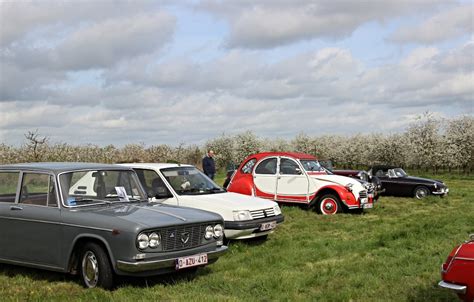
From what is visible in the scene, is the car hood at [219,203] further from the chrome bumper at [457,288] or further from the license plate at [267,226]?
the chrome bumper at [457,288]

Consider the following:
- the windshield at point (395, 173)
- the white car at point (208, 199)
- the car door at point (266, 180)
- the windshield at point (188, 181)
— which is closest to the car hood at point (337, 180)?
the car door at point (266, 180)

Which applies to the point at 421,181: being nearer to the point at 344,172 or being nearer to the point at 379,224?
the point at 344,172

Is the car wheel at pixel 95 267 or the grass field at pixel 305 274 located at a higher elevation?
the car wheel at pixel 95 267

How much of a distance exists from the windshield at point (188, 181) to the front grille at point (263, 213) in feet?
3.35

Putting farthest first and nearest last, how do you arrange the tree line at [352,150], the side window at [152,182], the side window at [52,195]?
the tree line at [352,150], the side window at [152,182], the side window at [52,195]

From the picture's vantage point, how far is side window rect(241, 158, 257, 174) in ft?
48.5

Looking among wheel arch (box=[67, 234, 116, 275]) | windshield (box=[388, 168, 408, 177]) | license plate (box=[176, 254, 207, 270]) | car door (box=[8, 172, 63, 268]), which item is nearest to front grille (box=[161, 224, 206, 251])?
license plate (box=[176, 254, 207, 270])

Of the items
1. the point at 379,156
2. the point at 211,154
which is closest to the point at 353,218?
the point at 211,154

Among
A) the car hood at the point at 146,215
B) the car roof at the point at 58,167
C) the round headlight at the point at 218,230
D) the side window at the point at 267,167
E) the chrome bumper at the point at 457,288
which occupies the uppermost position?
the car roof at the point at 58,167

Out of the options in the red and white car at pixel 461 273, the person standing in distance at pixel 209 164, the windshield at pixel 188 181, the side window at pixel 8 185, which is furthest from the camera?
the person standing in distance at pixel 209 164

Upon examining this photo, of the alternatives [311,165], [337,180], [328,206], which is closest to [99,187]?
[328,206]

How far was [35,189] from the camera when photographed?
7363 millimetres

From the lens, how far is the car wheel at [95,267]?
6.31 m

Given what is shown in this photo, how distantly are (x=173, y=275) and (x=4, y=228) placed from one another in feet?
8.21
